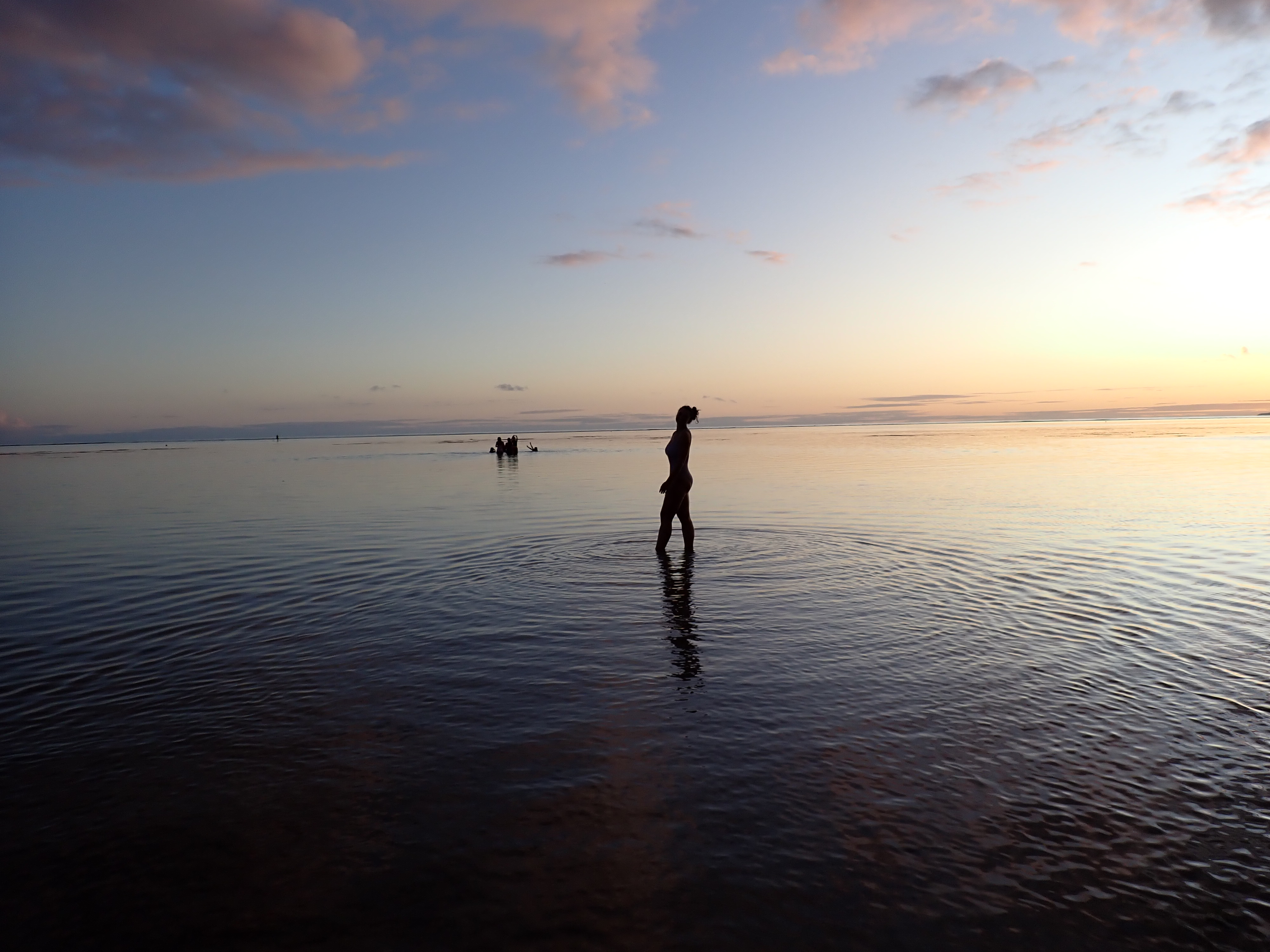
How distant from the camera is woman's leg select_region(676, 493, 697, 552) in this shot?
1827 centimetres

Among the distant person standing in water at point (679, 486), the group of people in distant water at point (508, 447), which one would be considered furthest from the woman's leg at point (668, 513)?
the group of people in distant water at point (508, 447)

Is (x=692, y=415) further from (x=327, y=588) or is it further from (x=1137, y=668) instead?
(x=1137, y=668)

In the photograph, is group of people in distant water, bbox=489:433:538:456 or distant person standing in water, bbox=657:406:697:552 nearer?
distant person standing in water, bbox=657:406:697:552

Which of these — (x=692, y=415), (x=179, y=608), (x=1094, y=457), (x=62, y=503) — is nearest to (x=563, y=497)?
(x=692, y=415)

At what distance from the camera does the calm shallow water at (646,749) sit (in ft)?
15.8

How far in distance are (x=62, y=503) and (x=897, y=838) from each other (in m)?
40.9

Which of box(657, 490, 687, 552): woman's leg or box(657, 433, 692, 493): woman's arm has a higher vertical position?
box(657, 433, 692, 493): woman's arm

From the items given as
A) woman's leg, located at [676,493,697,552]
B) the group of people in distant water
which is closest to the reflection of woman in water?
woman's leg, located at [676,493,697,552]

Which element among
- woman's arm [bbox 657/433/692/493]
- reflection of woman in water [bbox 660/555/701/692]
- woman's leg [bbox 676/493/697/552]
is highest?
woman's arm [bbox 657/433/692/493]

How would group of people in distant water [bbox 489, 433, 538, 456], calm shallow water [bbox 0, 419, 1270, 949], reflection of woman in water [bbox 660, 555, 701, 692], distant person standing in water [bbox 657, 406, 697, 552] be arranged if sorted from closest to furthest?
calm shallow water [bbox 0, 419, 1270, 949] < reflection of woman in water [bbox 660, 555, 701, 692] < distant person standing in water [bbox 657, 406, 697, 552] < group of people in distant water [bbox 489, 433, 538, 456]

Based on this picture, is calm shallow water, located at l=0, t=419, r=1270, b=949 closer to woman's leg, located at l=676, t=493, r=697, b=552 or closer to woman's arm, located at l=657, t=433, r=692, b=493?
woman's leg, located at l=676, t=493, r=697, b=552

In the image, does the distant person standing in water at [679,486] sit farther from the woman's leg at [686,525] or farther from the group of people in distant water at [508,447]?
the group of people in distant water at [508,447]

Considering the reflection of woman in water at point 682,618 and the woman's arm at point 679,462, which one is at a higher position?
the woman's arm at point 679,462

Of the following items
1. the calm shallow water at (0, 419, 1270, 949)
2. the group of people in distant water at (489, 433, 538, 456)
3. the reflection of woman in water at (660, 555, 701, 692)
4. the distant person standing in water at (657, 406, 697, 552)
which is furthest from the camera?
the group of people in distant water at (489, 433, 538, 456)
